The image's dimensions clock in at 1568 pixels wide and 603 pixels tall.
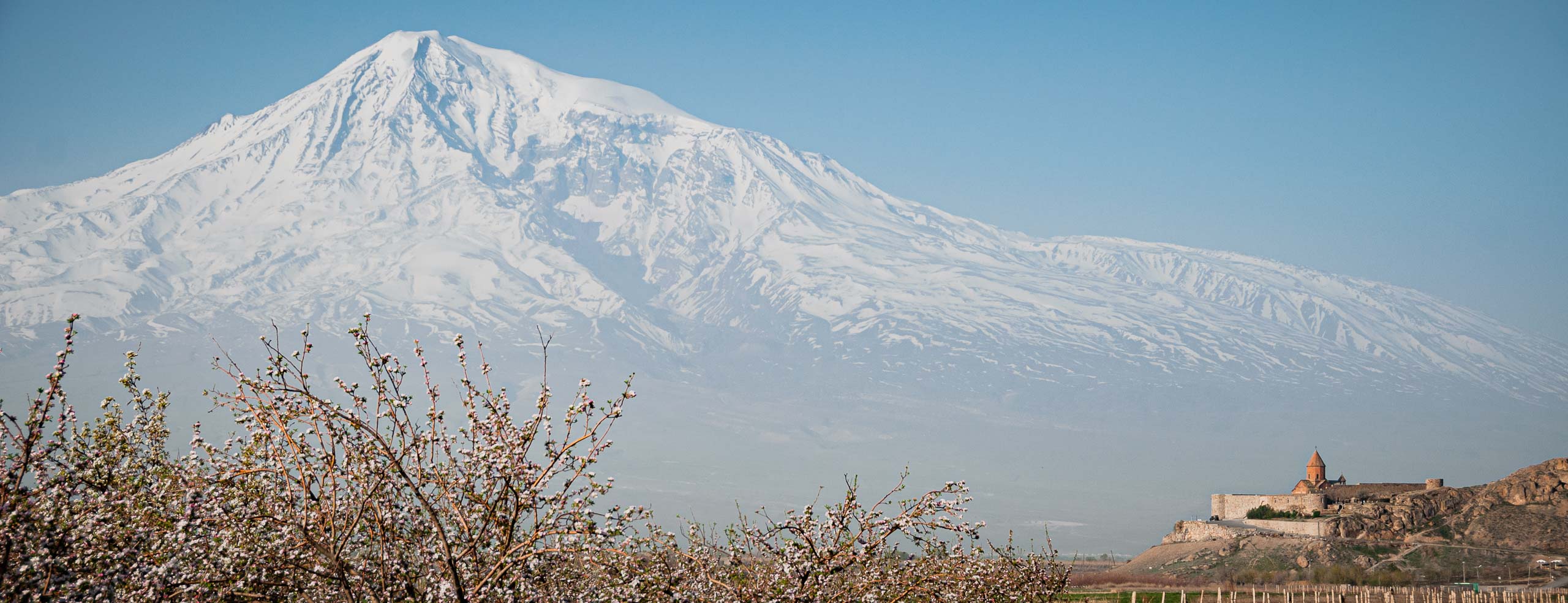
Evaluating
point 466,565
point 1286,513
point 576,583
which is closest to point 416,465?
point 466,565

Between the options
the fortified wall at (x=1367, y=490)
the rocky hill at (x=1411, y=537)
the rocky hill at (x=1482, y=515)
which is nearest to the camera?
the rocky hill at (x=1411, y=537)

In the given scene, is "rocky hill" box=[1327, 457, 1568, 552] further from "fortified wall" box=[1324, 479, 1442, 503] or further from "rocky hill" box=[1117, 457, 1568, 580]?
"fortified wall" box=[1324, 479, 1442, 503]

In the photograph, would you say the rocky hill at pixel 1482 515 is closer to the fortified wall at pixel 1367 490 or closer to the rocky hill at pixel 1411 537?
Result: the rocky hill at pixel 1411 537

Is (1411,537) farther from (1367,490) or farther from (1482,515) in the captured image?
(1367,490)

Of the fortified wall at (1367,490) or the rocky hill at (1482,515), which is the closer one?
the rocky hill at (1482,515)

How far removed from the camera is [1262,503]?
306 ft

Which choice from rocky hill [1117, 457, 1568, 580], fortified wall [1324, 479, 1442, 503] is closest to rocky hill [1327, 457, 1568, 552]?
rocky hill [1117, 457, 1568, 580]

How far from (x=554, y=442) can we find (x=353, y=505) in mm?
1823

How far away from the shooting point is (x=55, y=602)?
8.14m

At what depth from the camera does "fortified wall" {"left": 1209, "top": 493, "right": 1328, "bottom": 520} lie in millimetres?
89062

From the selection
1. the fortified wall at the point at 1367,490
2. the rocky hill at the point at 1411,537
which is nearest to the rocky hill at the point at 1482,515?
the rocky hill at the point at 1411,537

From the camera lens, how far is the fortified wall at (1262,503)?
292 ft

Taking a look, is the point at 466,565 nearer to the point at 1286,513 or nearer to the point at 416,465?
the point at 416,465

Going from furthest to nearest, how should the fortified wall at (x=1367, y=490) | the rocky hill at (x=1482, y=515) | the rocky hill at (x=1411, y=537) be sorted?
1. the fortified wall at (x=1367, y=490)
2. the rocky hill at (x=1482, y=515)
3. the rocky hill at (x=1411, y=537)
